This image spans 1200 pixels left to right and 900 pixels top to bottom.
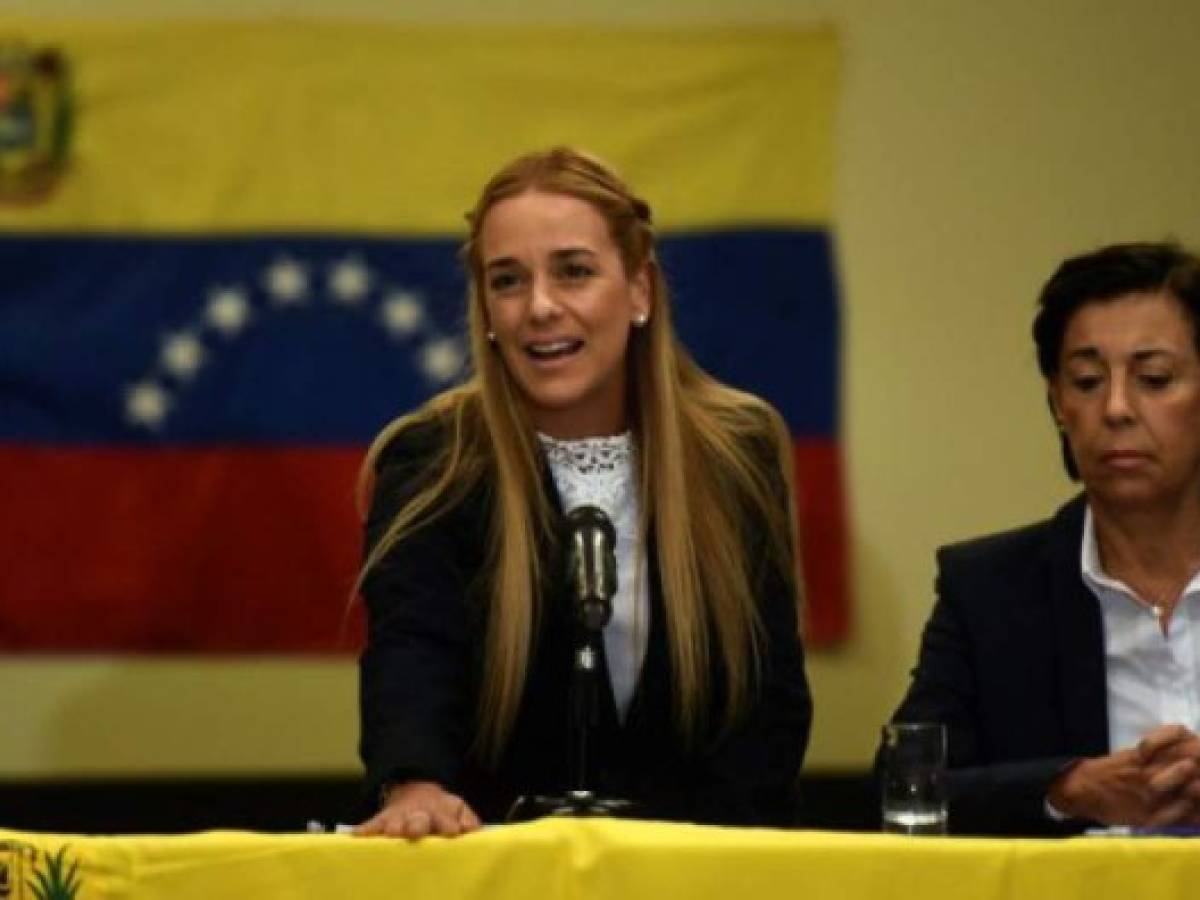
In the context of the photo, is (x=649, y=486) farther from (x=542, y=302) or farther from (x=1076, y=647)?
(x=1076, y=647)

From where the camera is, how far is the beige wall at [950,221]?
20.1ft

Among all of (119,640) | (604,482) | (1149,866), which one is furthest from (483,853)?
(119,640)

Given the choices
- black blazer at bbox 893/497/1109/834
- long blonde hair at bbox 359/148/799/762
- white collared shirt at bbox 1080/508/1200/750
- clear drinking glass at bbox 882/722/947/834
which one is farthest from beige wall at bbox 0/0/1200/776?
clear drinking glass at bbox 882/722/947/834

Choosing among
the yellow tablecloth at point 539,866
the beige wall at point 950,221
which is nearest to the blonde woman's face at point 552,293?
the yellow tablecloth at point 539,866

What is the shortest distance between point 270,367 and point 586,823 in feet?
11.4

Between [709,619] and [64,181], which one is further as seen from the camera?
[64,181]

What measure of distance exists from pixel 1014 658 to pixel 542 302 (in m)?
0.91

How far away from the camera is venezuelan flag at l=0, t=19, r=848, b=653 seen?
5.93 meters

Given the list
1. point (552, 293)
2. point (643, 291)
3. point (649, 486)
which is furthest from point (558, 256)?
point (649, 486)

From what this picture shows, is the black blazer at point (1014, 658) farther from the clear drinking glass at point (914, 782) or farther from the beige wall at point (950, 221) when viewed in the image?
the beige wall at point (950, 221)

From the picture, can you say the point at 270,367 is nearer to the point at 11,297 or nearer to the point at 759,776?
the point at 11,297

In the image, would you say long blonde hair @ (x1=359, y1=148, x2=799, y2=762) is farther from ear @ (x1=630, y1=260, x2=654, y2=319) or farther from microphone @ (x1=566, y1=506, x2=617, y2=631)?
microphone @ (x1=566, y1=506, x2=617, y2=631)

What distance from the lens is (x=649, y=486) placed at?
3498 millimetres

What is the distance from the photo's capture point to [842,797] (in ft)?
19.8
